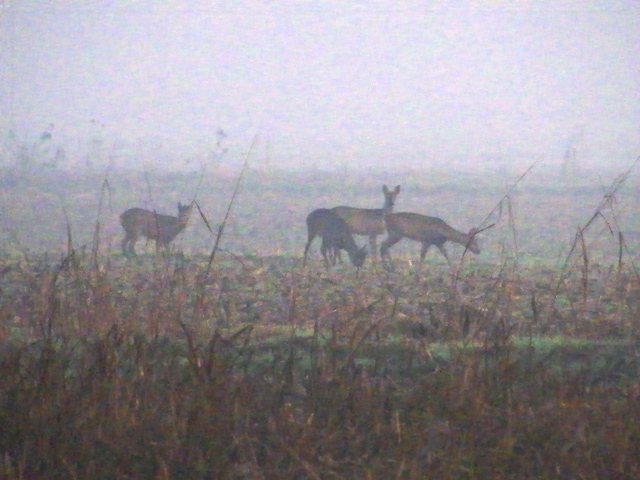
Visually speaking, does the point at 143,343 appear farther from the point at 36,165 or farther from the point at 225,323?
the point at 36,165

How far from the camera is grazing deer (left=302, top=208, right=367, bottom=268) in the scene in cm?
1588

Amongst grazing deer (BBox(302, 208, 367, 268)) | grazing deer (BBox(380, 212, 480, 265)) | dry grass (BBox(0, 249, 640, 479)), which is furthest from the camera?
grazing deer (BBox(380, 212, 480, 265))

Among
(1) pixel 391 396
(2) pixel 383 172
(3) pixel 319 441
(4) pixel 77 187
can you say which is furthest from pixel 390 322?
(2) pixel 383 172

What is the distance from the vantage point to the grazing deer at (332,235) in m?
15.9

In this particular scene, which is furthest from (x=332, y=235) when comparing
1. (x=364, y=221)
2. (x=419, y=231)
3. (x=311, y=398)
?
(x=311, y=398)

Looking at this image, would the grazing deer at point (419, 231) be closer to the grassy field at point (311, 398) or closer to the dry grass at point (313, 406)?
the grassy field at point (311, 398)

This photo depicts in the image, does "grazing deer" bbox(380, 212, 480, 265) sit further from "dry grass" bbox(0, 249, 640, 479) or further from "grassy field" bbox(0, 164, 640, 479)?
"dry grass" bbox(0, 249, 640, 479)

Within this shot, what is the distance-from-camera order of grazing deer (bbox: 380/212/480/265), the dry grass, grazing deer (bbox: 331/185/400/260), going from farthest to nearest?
grazing deer (bbox: 331/185/400/260), grazing deer (bbox: 380/212/480/265), the dry grass

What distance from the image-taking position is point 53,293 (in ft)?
17.0

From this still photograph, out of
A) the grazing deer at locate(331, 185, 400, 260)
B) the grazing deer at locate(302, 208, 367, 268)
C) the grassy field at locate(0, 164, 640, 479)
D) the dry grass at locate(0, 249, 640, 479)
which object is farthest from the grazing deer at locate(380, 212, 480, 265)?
the dry grass at locate(0, 249, 640, 479)

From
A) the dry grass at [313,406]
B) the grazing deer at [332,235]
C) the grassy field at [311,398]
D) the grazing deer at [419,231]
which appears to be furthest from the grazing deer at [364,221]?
the dry grass at [313,406]

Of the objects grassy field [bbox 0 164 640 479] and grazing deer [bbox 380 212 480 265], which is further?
grazing deer [bbox 380 212 480 265]

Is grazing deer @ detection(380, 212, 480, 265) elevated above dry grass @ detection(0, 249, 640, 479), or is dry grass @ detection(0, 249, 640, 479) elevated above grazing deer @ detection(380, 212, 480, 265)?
dry grass @ detection(0, 249, 640, 479)

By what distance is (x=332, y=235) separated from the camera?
17.0m
